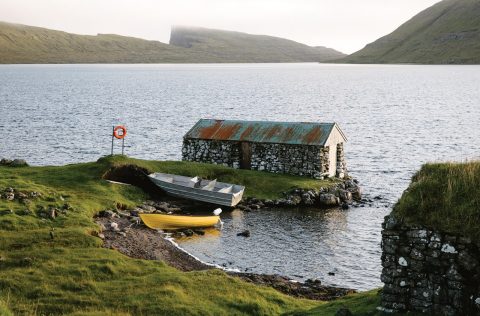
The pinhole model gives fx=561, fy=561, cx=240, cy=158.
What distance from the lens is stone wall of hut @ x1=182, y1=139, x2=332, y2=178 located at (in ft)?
184

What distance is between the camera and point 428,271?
1909 cm

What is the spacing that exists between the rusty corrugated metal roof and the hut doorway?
69cm

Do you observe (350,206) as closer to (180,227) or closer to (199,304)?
(180,227)

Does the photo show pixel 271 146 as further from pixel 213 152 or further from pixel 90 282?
pixel 90 282

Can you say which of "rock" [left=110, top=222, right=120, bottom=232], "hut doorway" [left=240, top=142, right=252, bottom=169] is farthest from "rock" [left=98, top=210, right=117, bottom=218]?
"hut doorway" [left=240, top=142, right=252, bottom=169]

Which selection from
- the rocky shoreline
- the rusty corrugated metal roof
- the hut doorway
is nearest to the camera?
the rocky shoreline

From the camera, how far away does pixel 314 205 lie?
5112 centimetres

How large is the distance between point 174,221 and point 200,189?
7.75 metres

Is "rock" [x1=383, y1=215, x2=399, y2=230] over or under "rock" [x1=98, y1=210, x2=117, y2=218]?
over

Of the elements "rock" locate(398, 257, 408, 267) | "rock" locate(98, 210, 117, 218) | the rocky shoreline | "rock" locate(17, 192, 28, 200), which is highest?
"rock" locate(398, 257, 408, 267)

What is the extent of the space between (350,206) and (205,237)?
54.0 feet

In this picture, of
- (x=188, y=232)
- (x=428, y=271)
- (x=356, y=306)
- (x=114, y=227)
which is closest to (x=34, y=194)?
(x=114, y=227)

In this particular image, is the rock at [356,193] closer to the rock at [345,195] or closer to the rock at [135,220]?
the rock at [345,195]

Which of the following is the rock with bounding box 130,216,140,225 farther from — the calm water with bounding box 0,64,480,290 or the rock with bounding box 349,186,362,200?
the rock with bounding box 349,186,362,200
